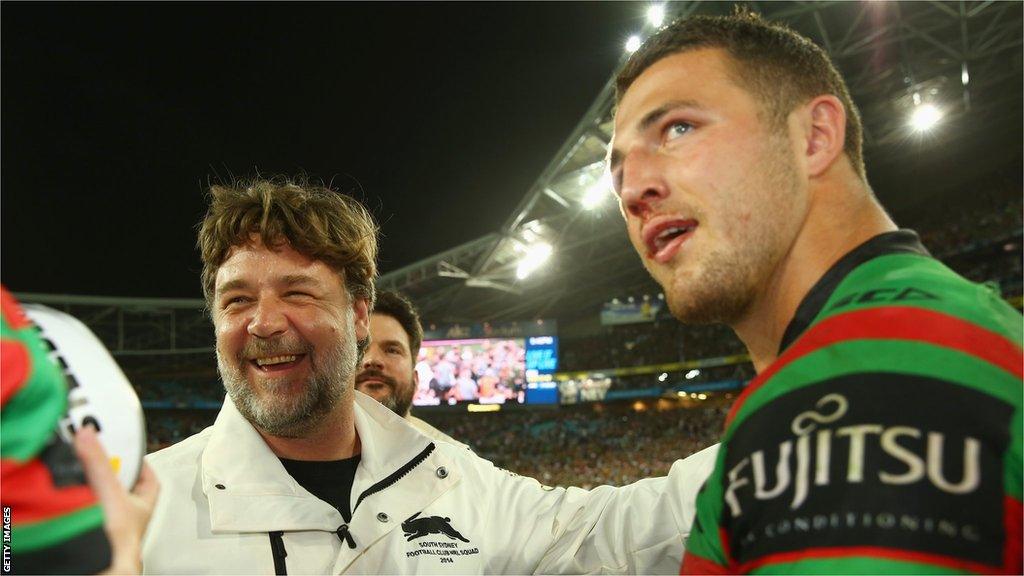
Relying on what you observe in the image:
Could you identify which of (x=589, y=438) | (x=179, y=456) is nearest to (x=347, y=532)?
(x=179, y=456)

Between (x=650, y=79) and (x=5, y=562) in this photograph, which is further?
(x=650, y=79)

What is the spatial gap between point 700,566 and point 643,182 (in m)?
0.76

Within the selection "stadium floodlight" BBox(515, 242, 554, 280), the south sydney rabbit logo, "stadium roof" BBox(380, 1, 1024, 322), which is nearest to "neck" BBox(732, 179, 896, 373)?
the south sydney rabbit logo

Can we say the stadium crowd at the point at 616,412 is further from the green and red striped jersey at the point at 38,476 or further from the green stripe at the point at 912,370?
the green and red striped jersey at the point at 38,476

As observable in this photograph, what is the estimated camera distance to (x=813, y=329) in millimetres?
976

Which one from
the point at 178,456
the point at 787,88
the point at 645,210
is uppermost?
the point at 787,88

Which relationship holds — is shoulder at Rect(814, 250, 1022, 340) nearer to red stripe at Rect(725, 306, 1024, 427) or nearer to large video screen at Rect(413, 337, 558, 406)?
red stripe at Rect(725, 306, 1024, 427)

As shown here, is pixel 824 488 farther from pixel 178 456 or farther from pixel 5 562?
pixel 178 456

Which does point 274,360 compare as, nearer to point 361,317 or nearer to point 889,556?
point 361,317

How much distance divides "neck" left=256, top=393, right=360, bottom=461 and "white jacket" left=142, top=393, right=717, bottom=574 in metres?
0.06

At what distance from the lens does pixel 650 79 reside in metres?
1.54

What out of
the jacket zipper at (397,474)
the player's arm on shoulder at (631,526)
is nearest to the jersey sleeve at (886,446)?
the player's arm on shoulder at (631,526)

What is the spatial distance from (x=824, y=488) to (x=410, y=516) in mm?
1739

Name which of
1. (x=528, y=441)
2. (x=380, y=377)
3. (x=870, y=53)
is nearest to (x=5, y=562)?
(x=380, y=377)
